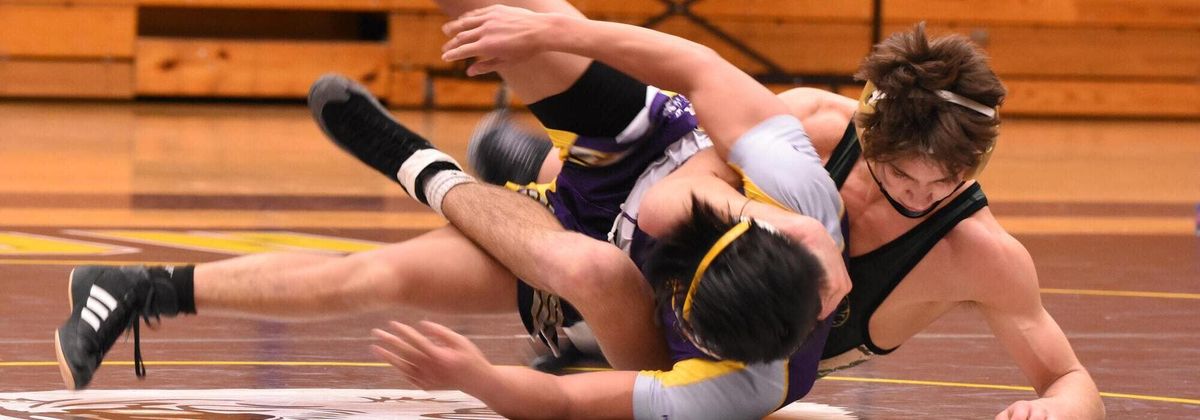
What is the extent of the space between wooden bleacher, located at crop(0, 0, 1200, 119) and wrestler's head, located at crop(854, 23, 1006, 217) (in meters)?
8.03

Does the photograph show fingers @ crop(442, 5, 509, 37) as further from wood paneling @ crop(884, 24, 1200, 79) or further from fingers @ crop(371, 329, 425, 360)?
wood paneling @ crop(884, 24, 1200, 79)

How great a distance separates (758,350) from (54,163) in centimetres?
498

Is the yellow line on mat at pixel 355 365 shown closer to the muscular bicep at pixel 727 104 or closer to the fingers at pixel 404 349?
the muscular bicep at pixel 727 104

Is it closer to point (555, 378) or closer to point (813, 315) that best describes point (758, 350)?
point (813, 315)

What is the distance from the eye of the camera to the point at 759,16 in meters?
10.9

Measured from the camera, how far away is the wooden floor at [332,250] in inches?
109

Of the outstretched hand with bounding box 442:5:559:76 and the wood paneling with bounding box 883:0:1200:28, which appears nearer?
the outstretched hand with bounding box 442:5:559:76

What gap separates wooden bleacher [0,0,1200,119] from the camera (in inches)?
397

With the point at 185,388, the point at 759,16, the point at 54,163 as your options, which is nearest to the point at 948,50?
the point at 185,388

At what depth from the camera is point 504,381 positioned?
2361 millimetres

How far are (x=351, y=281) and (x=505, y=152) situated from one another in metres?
0.67

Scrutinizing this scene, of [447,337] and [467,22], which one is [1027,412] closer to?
[447,337]

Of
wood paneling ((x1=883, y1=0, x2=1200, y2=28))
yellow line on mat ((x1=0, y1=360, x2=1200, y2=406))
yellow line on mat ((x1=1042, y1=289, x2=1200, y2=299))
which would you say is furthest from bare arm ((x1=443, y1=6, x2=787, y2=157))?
wood paneling ((x1=883, y1=0, x2=1200, y2=28))

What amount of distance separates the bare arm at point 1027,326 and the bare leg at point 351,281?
A: 0.78m
